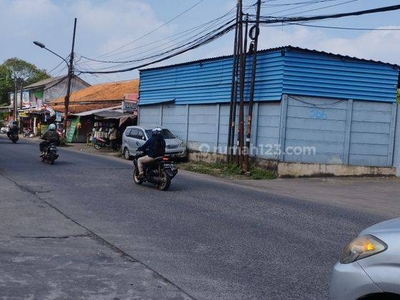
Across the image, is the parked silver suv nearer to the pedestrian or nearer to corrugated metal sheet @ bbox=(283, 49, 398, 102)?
the pedestrian

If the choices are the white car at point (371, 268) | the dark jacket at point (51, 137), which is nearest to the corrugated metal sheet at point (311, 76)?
the dark jacket at point (51, 137)

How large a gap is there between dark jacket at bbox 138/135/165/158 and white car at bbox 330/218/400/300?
30.9 feet

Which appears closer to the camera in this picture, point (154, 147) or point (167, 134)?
point (154, 147)

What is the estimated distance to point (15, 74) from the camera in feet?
269

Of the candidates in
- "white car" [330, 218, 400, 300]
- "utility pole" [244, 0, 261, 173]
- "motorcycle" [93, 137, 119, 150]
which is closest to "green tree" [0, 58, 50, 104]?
"motorcycle" [93, 137, 119, 150]

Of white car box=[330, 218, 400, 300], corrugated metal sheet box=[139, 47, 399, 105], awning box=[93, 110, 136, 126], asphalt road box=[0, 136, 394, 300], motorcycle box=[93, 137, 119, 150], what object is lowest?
asphalt road box=[0, 136, 394, 300]

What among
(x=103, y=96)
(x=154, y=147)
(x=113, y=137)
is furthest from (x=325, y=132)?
(x=103, y=96)

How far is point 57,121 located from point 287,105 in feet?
99.8

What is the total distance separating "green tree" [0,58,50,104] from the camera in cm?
7956

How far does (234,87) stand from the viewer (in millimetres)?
19750

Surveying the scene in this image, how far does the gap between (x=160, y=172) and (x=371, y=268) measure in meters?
9.64

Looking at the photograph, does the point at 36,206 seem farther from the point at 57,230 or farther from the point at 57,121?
the point at 57,121

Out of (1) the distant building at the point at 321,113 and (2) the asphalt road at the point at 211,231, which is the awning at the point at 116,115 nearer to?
(1) the distant building at the point at 321,113

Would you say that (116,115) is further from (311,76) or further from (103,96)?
(311,76)
